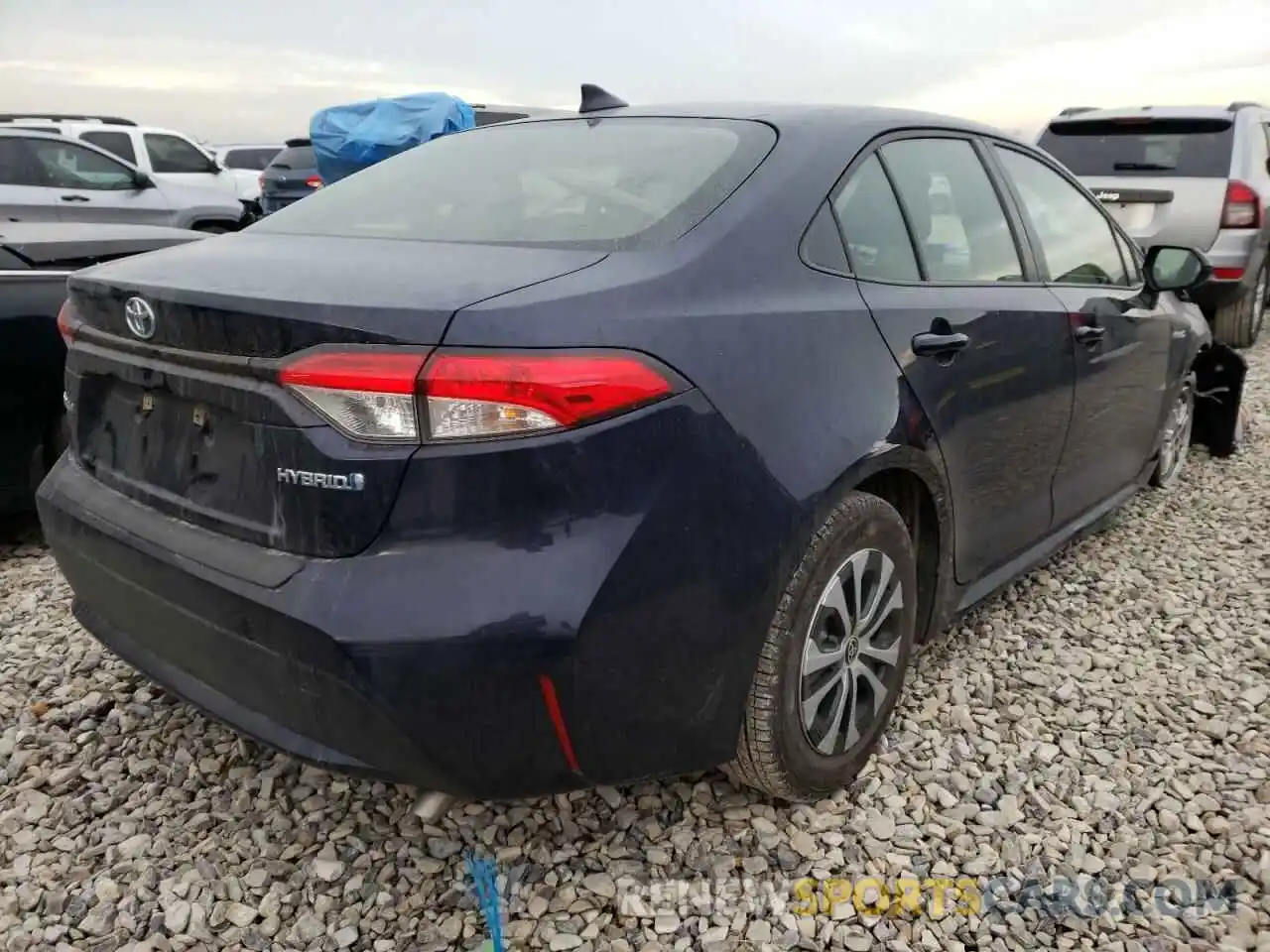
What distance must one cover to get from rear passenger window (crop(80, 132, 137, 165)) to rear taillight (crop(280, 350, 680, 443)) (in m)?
11.6

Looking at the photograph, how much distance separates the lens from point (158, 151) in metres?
11.7

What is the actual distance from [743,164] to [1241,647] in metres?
2.27

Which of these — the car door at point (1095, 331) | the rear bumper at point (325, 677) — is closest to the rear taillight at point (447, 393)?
the rear bumper at point (325, 677)

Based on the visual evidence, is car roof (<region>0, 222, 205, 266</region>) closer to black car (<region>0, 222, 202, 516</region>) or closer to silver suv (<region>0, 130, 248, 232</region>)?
black car (<region>0, 222, 202, 516</region>)

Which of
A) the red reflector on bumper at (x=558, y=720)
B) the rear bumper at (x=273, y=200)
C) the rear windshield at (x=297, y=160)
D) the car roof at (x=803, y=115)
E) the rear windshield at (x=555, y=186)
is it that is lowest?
the red reflector on bumper at (x=558, y=720)

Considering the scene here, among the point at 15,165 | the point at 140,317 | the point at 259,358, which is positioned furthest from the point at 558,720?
the point at 15,165

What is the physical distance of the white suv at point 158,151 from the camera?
37.4 feet

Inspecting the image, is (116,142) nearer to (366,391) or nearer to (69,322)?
(69,322)

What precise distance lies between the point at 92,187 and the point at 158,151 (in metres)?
2.66

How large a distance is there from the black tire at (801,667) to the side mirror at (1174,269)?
1.97m

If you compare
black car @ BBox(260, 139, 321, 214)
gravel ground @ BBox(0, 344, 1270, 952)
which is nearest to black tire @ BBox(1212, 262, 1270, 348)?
gravel ground @ BBox(0, 344, 1270, 952)

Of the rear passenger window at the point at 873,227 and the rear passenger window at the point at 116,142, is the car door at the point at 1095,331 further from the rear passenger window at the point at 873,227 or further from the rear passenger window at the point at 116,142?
the rear passenger window at the point at 116,142

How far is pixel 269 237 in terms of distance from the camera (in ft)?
7.29

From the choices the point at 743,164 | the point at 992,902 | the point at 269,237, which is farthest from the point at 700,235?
the point at 992,902
